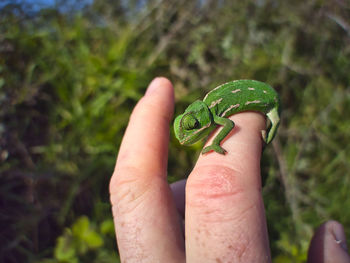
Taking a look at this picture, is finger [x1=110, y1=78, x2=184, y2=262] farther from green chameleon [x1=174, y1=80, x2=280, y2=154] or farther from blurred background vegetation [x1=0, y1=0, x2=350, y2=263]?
blurred background vegetation [x1=0, y1=0, x2=350, y2=263]

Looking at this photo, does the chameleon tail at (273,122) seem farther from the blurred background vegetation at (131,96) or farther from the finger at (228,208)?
the blurred background vegetation at (131,96)

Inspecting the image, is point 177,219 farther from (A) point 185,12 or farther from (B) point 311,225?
(A) point 185,12

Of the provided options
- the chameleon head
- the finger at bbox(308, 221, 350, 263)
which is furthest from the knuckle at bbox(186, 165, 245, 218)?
the finger at bbox(308, 221, 350, 263)

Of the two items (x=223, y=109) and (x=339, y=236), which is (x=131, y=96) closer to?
(x=223, y=109)

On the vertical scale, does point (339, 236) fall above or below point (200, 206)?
below

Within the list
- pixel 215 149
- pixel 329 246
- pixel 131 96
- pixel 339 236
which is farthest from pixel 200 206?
pixel 131 96

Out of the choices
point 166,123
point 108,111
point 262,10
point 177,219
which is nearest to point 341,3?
point 262,10
